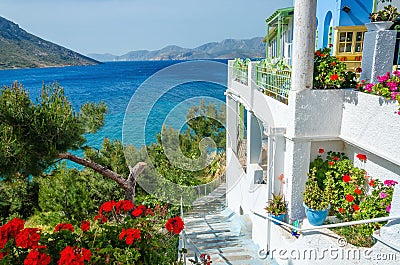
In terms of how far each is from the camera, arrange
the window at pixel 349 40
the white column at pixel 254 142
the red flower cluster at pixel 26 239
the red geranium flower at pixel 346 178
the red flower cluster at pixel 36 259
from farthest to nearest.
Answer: the window at pixel 349 40
the white column at pixel 254 142
the red geranium flower at pixel 346 178
the red flower cluster at pixel 26 239
the red flower cluster at pixel 36 259

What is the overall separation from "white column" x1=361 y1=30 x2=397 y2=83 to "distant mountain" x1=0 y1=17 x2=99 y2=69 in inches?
3773

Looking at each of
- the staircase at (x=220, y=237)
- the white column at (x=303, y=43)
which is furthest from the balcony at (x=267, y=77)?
the staircase at (x=220, y=237)

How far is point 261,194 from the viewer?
20.3ft

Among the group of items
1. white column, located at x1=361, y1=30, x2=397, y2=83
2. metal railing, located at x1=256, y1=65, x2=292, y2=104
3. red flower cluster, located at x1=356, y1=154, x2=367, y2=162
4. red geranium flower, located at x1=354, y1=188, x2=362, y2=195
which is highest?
white column, located at x1=361, y1=30, x2=397, y2=83

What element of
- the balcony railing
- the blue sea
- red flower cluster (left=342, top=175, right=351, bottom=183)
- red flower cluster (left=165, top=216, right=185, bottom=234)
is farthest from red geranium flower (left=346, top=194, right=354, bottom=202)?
the blue sea

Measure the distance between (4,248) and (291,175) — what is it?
3.93 m

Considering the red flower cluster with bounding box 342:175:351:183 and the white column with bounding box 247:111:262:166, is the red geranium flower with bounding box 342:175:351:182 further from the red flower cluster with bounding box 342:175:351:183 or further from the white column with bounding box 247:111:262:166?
the white column with bounding box 247:111:262:166

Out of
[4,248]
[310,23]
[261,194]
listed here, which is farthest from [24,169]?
[310,23]

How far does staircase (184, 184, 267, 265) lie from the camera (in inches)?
206

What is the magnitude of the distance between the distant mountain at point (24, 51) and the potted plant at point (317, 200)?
95524mm

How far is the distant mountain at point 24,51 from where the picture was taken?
84.6 metres

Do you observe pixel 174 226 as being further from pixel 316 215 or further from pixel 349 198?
pixel 349 198

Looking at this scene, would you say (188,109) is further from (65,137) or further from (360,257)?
(360,257)

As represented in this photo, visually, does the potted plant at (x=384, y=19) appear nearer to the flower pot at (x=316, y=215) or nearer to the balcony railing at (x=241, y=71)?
the flower pot at (x=316, y=215)
